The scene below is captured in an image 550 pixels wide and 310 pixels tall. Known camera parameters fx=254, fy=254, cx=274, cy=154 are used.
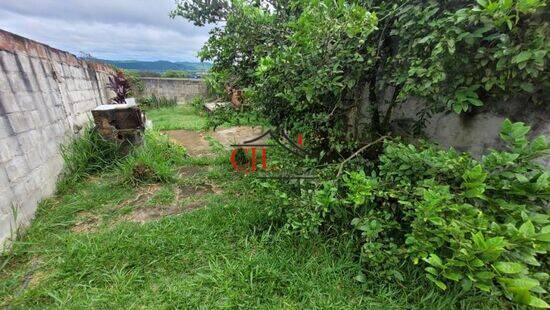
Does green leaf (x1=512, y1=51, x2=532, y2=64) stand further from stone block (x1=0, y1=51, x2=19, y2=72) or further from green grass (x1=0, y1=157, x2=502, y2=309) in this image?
stone block (x1=0, y1=51, x2=19, y2=72)

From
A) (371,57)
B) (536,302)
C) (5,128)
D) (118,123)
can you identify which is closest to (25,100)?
(5,128)

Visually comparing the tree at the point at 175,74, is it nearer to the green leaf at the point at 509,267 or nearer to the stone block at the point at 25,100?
the stone block at the point at 25,100

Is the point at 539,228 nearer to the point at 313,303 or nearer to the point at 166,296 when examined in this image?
the point at 313,303

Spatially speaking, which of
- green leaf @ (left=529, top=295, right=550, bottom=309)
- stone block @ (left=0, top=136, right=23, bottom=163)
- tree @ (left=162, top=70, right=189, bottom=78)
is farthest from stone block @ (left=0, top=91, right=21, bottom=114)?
tree @ (left=162, top=70, right=189, bottom=78)

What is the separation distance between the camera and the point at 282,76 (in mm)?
1884

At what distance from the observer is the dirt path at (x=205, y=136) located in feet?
14.0

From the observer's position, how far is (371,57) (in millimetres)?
1859

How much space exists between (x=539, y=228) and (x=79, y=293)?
2.37 metres

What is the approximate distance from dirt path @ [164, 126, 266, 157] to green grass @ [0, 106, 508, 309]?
6.60ft

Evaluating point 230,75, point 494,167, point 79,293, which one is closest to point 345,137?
point 494,167

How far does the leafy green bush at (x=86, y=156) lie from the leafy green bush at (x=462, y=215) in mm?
2685

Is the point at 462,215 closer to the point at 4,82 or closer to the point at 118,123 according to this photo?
the point at 4,82

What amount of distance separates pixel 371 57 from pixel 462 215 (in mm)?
1210

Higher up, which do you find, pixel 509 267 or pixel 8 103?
pixel 8 103
